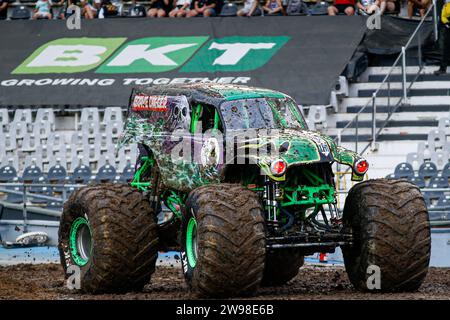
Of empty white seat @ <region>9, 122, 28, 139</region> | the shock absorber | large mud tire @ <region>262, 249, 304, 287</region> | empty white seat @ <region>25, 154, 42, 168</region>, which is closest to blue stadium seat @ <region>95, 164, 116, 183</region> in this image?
empty white seat @ <region>25, 154, 42, 168</region>

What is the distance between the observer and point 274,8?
96.3 ft

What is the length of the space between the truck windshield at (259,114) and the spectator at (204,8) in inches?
582

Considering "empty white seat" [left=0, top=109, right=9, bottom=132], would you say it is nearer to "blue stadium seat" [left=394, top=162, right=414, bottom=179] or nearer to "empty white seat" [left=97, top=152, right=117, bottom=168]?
"empty white seat" [left=97, top=152, right=117, bottom=168]

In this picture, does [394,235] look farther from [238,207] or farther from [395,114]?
[395,114]

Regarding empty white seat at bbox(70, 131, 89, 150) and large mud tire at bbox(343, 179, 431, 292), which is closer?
large mud tire at bbox(343, 179, 431, 292)

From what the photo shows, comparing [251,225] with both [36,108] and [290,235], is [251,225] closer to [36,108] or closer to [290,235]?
[290,235]

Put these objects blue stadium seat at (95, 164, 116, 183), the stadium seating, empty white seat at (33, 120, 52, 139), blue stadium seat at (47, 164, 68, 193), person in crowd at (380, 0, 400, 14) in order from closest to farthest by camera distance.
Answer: the stadium seating, blue stadium seat at (95, 164, 116, 183), blue stadium seat at (47, 164, 68, 193), person in crowd at (380, 0, 400, 14), empty white seat at (33, 120, 52, 139)

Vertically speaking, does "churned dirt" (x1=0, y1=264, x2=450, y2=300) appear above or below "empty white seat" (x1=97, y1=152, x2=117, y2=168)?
above

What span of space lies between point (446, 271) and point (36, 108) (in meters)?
14.2

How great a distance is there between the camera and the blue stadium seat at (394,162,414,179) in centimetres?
2256

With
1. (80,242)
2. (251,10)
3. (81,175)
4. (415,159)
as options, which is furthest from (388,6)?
(80,242)

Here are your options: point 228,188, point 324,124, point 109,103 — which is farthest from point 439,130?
point 228,188

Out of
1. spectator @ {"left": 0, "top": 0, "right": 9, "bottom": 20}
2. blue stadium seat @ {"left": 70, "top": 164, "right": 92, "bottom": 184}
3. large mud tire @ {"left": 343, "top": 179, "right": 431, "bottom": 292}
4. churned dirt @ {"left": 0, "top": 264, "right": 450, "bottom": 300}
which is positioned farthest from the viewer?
spectator @ {"left": 0, "top": 0, "right": 9, "bottom": 20}

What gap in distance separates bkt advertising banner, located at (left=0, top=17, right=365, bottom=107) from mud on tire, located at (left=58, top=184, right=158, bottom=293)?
480 inches
